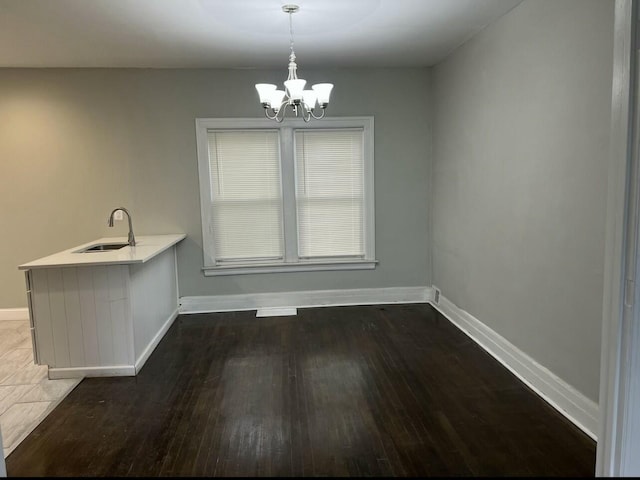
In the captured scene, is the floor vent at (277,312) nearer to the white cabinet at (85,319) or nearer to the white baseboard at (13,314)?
the white cabinet at (85,319)

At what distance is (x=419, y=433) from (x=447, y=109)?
3101 millimetres

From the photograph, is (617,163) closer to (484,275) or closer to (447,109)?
(484,275)

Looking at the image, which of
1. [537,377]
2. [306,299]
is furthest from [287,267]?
[537,377]

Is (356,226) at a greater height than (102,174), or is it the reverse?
(102,174)

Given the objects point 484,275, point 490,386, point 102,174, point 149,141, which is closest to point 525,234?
point 484,275

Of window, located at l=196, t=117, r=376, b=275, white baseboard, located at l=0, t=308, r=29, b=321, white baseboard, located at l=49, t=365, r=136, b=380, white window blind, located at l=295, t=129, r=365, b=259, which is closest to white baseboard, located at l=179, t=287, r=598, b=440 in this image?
window, located at l=196, t=117, r=376, b=275

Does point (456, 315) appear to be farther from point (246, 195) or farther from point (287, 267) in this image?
point (246, 195)

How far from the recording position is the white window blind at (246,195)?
4.57 meters

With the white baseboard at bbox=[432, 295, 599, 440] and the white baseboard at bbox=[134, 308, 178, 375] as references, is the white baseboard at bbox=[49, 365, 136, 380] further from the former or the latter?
the white baseboard at bbox=[432, 295, 599, 440]

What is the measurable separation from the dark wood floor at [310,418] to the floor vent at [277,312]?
0.73 meters

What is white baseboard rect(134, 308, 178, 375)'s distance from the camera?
3.28 m

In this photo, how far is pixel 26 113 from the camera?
432 centimetres

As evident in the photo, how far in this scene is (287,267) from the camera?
478 cm

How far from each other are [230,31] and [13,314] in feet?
12.2
